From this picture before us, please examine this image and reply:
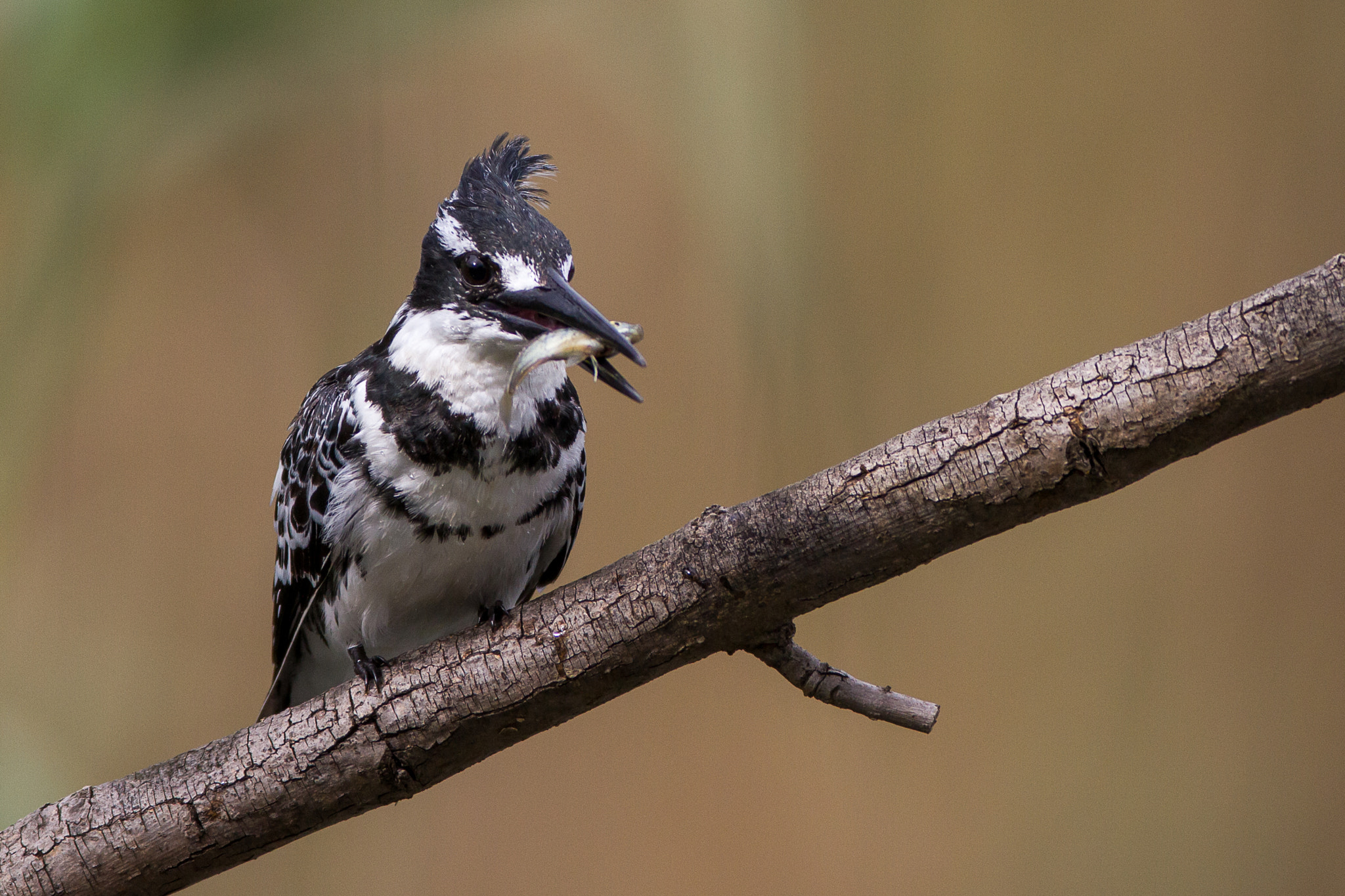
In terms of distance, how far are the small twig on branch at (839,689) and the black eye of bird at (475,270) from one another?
47cm

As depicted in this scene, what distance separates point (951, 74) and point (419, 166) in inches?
41.8

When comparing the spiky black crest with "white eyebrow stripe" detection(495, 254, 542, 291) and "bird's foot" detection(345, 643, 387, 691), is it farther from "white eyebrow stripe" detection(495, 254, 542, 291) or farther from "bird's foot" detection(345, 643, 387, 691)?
"bird's foot" detection(345, 643, 387, 691)

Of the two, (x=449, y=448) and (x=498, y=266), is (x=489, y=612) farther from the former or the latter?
(x=498, y=266)

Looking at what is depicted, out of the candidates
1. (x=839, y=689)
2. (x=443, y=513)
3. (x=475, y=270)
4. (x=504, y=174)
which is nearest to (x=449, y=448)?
(x=443, y=513)

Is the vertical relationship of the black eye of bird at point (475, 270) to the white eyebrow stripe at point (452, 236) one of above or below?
below

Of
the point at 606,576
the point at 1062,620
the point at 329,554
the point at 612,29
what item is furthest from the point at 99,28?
the point at 1062,620

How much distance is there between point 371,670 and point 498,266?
1.43ft

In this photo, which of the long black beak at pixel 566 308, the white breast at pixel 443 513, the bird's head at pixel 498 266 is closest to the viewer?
the long black beak at pixel 566 308

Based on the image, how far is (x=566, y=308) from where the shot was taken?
3.44 ft

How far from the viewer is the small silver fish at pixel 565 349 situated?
0.98m

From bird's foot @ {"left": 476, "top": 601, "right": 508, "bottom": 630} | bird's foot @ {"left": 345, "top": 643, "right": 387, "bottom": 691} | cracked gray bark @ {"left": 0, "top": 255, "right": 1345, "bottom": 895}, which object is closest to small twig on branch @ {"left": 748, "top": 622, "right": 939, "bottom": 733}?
cracked gray bark @ {"left": 0, "top": 255, "right": 1345, "bottom": 895}

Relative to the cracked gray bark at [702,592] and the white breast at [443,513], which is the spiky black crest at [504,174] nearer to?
the white breast at [443,513]

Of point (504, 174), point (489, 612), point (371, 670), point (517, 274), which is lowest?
point (371, 670)

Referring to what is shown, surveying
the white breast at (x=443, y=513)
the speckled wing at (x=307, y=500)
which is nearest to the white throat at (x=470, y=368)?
the white breast at (x=443, y=513)
